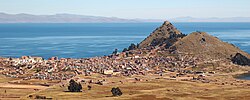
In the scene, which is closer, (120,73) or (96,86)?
(96,86)

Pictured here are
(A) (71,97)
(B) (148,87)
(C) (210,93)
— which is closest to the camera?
(A) (71,97)

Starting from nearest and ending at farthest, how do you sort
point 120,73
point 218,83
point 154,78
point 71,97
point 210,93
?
point 71,97, point 210,93, point 218,83, point 154,78, point 120,73

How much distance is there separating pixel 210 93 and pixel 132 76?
176ft

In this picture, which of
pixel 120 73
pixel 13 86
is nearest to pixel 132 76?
pixel 120 73

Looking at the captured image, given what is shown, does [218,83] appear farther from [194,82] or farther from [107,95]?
[107,95]

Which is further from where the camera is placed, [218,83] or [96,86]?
[218,83]

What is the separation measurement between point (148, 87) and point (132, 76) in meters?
34.2

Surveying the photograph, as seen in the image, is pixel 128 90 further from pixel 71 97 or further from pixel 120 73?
pixel 120 73

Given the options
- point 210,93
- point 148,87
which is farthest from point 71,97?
point 210,93

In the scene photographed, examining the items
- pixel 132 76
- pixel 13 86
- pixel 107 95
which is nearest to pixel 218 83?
pixel 132 76

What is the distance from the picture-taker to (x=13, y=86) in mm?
155125

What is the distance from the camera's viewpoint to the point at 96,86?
156 metres

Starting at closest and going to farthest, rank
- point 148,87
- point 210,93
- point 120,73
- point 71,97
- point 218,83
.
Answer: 1. point 71,97
2. point 210,93
3. point 148,87
4. point 218,83
5. point 120,73

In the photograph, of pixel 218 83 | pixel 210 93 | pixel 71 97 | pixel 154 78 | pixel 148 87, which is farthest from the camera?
pixel 154 78
